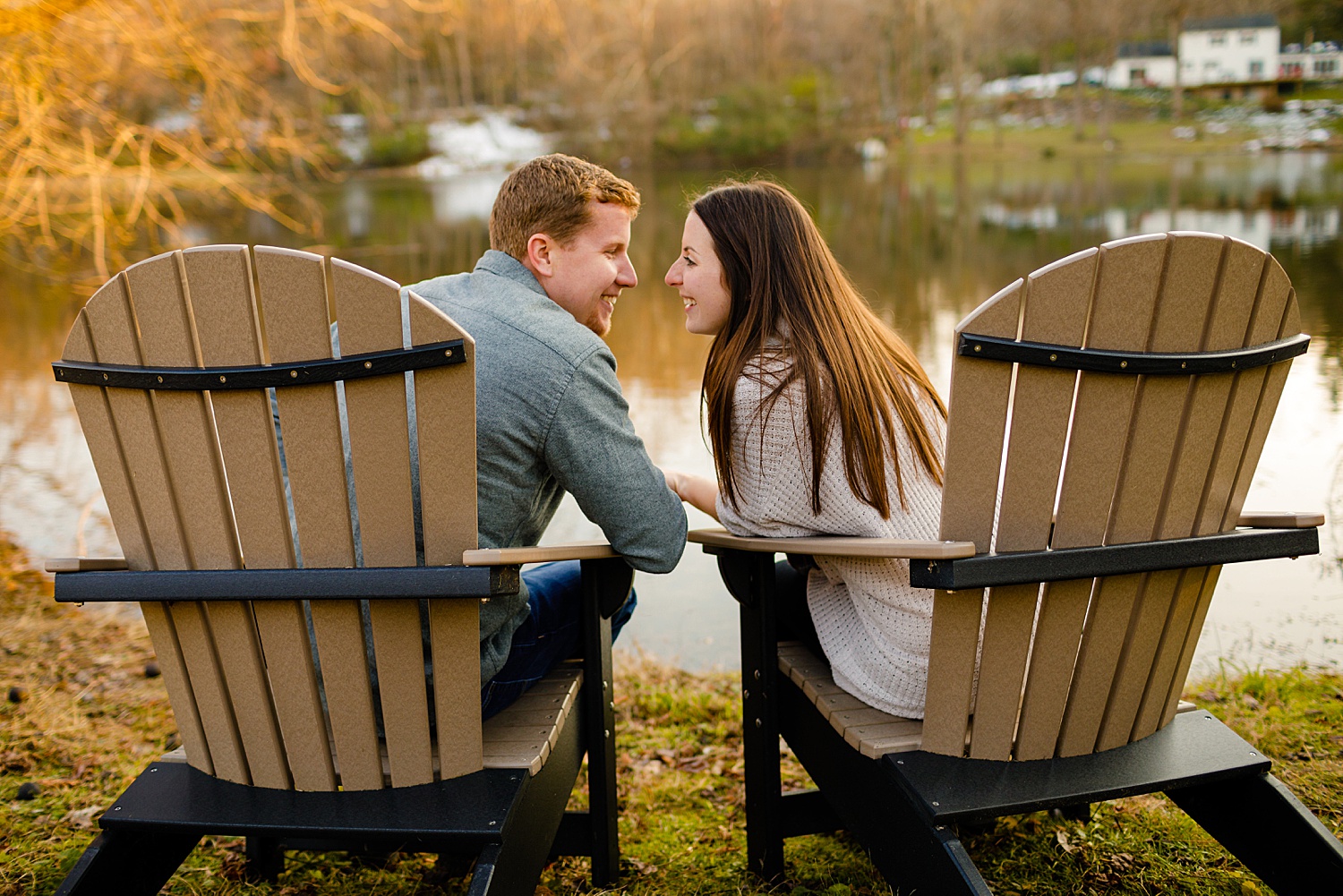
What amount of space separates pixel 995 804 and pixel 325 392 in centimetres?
122

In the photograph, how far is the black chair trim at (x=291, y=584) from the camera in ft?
4.89

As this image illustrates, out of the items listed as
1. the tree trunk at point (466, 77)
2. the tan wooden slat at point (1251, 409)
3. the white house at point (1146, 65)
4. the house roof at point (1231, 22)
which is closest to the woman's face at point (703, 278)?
the tan wooden slat at point (1251, 409)

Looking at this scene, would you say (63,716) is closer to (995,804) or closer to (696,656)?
(696,656)

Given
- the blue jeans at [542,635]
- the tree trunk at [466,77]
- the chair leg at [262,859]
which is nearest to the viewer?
the blue jeans at [542,635]

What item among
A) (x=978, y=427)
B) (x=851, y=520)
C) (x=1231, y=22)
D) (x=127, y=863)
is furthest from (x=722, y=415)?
(x=1231, y=22)

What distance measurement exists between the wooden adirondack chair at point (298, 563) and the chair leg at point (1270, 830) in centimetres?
121

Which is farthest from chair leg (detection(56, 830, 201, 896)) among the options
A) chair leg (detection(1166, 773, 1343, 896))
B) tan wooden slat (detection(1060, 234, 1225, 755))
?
chair leg (detection(1166, 773, 1343, 896))

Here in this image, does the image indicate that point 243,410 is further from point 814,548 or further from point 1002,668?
point 1002,668

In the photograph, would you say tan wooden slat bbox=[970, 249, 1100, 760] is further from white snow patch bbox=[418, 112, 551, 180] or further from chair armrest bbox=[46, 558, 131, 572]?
white snow patch bbox=[418, 112, 551, 180]

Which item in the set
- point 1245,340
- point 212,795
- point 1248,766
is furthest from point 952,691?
Answer: point 212,795

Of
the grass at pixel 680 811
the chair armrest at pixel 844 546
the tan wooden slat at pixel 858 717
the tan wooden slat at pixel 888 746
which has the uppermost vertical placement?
the chair armrest at pixel 844 546

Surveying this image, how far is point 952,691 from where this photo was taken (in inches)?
63.7

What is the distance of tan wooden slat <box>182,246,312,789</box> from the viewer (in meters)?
1.46

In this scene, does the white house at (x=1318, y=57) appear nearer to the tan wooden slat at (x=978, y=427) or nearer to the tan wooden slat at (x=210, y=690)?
the tan wooden slat at (x=978, y=427)
